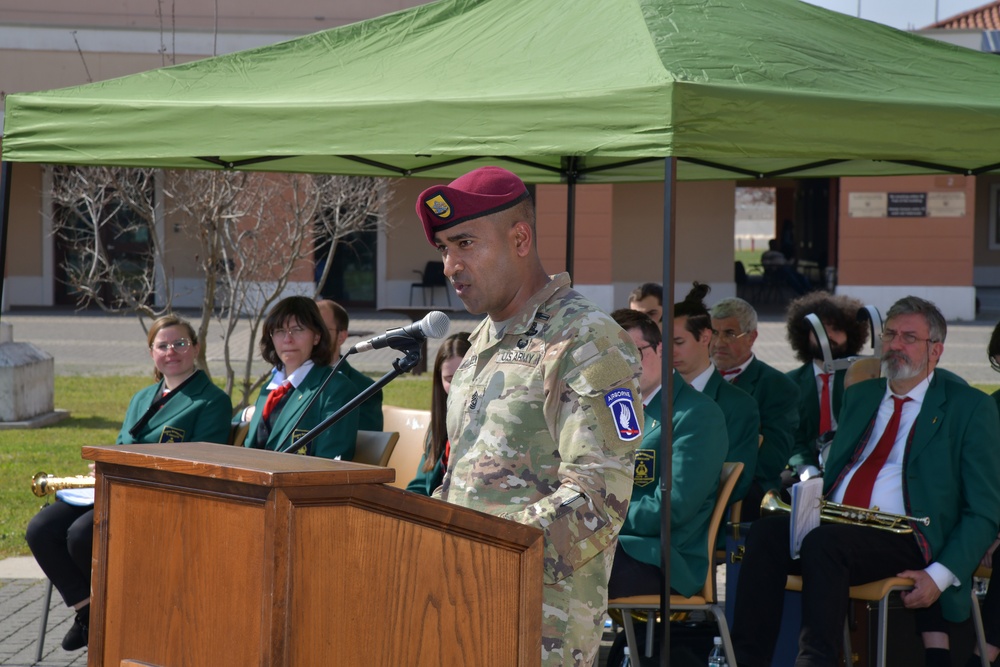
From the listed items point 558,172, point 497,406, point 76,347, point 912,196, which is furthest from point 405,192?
point 497,406

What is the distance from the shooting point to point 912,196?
22.0 metres

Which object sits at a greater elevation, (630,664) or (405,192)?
(405,192)

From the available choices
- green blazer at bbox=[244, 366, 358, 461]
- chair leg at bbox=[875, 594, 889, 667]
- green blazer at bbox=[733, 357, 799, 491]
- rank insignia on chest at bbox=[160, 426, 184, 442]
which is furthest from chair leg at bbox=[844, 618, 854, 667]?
rank insignia on chest at bbox=[160, 426, 184, 442]

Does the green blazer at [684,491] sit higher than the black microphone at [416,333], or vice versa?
the black microphone at [416,333]

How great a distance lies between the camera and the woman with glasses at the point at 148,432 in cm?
484

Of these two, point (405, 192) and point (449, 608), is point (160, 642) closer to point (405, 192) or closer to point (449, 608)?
point (449, 608)

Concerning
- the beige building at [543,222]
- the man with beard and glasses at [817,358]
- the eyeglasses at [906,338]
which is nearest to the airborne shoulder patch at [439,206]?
the eyeglasses at [906,338]

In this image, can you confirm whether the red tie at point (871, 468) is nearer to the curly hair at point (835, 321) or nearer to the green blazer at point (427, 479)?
the curly hair at point (835, 321)

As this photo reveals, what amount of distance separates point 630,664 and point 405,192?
19.8 meters

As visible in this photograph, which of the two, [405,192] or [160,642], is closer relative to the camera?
[160,642]

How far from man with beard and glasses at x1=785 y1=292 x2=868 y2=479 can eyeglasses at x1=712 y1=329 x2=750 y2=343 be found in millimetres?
350

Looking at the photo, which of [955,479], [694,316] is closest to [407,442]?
[694,316]

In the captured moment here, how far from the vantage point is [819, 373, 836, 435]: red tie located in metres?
5.79

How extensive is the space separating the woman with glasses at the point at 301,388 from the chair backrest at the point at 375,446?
0.31ft
